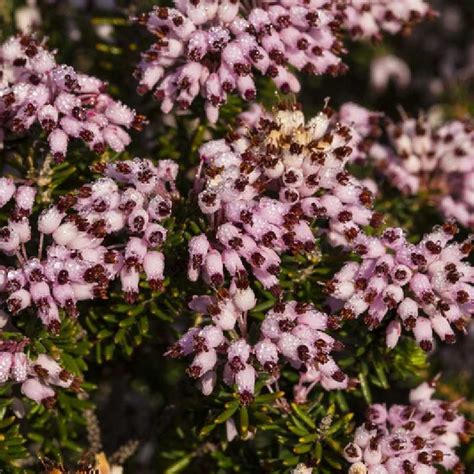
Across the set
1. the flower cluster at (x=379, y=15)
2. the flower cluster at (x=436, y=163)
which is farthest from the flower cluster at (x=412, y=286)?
the flower cluster at (x=379, y=15)

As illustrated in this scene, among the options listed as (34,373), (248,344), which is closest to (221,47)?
(248,344)

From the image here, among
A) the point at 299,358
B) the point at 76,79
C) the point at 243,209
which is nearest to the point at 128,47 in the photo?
the point at 76,79

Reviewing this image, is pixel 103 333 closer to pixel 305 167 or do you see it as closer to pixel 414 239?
pixel 305 167

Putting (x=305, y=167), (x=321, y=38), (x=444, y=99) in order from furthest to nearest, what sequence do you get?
(x=444, y=99) < (x=321, y=38) < (x=305, y=167)

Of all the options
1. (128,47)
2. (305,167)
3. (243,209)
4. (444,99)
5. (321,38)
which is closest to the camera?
(243,209)

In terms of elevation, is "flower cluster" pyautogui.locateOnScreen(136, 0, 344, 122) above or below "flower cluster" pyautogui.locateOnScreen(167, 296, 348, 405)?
above

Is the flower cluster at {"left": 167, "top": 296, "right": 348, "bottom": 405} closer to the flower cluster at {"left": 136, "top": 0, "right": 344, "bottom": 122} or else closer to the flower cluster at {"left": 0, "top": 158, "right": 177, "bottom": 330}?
the flower cluster at {"left": 0, "top": 158, "right": 177, "bottom": 330}

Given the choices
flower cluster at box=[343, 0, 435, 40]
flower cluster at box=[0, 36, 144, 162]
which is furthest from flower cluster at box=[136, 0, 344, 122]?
flower cluster at box=[343, 0, 435, 40]
